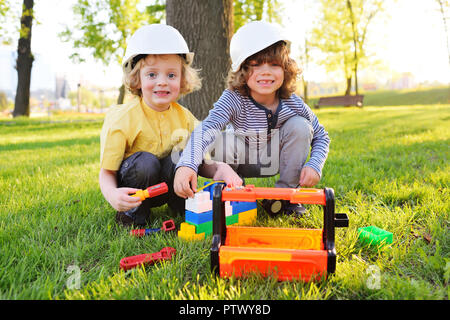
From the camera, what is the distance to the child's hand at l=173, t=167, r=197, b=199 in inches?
70.1

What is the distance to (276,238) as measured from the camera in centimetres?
175

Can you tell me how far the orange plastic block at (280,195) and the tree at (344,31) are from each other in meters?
24.1

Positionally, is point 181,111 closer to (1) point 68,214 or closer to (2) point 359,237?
(1) point 68,214

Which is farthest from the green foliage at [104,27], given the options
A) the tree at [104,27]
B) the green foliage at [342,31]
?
the green foliage at [342,31]

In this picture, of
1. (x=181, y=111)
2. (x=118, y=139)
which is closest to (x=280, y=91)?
(x=181, y=111)

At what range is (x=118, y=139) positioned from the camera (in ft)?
6.80

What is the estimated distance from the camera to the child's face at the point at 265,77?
2148mm

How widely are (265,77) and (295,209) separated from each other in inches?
33.3

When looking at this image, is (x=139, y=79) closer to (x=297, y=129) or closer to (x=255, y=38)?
(x=255, y=38)

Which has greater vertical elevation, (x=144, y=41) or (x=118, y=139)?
(x=144, y=41)

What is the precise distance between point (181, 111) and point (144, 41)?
1.77 ft

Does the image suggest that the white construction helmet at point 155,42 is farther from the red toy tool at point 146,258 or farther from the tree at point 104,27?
the tree at point 104,27

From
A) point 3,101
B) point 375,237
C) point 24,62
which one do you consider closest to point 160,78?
point 375,237
